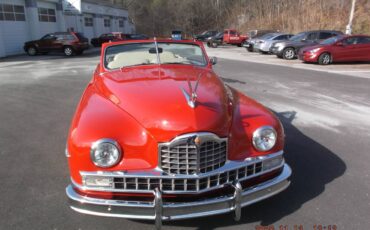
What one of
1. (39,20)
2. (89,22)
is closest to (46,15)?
(39,20)

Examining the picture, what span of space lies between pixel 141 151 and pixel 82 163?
1.70 feet

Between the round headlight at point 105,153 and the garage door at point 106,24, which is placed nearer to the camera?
the round headlight at point 105,153

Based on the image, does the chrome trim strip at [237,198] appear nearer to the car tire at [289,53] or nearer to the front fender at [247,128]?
the front fender at [247,128]

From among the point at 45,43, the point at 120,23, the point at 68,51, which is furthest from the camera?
the point at 120,23

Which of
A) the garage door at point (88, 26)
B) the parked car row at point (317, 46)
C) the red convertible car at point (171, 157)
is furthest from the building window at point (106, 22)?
the red convertible car at point (171, 157)

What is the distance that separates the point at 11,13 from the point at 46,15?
4421 mm

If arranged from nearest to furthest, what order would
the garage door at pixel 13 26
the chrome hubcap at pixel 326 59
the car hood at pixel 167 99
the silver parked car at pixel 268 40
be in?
the car hood at pixel 167 99
the chrome hubcap at pixel 326 59
the garage door at pixel 13 26
the silver parked car at pixel 268 40

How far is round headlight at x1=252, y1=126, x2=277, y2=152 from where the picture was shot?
3213 millimetres

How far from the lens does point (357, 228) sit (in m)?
3.16

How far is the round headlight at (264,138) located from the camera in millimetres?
3213

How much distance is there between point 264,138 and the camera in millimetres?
3250

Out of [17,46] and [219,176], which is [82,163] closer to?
[219,176]

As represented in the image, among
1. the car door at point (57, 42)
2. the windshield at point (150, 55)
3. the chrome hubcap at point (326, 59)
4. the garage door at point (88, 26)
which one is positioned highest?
the garage door at point (88, 26)

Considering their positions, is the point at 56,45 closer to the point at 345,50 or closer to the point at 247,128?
the point at 345,50
